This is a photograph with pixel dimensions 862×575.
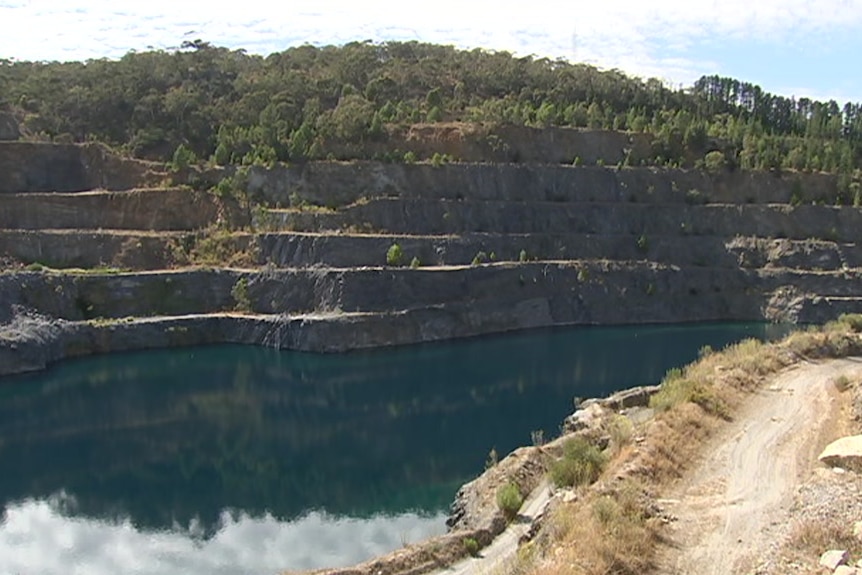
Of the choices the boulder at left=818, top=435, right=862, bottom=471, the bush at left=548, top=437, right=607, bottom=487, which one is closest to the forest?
the bush at left=548, top=437, right=607, bottom=487

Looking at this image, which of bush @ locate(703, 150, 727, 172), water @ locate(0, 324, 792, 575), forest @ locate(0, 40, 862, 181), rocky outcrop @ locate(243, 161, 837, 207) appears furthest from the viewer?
bush @ locate(703, 150, 727, 172)

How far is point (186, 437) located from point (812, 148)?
228 ft

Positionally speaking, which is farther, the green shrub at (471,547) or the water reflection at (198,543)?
the water reflection at (198,543)

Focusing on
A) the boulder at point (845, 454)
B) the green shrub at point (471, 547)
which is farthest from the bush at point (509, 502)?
the boulder at point (845, 454)

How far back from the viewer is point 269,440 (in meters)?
44.5

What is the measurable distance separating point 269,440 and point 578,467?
22.6 meters

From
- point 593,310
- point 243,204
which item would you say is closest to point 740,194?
point 593,310

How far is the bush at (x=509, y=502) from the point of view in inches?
1048

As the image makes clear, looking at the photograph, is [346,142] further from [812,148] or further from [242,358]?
[812,148]

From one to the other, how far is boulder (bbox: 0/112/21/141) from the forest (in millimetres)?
1762

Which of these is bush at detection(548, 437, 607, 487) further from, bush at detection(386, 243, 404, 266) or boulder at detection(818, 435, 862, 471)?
bush at detection(386, 243, 404, 266)

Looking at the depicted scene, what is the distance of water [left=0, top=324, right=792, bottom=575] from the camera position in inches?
1237

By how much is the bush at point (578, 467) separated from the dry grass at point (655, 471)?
0.58m

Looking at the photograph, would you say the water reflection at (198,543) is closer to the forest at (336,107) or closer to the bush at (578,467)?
the bush at (578,467)
